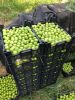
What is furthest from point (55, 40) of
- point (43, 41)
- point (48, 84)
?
point (48, 84)

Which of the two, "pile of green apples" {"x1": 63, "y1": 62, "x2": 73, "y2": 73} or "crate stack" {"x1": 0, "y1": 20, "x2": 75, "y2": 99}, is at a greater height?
"crate stack" {"x1": 0, "y1": 20, "x2": 75, "y2": 99}

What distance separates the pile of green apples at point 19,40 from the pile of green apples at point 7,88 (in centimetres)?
92

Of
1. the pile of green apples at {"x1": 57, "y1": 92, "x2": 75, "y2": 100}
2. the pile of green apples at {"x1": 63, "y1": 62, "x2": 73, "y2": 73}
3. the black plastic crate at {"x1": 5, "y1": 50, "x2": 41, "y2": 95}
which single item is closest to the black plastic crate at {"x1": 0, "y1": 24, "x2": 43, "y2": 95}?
the black plastic crate at {"x1": 5, "y1": 50, "x2": 41, "y2": 95}

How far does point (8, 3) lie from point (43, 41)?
332 centimetres

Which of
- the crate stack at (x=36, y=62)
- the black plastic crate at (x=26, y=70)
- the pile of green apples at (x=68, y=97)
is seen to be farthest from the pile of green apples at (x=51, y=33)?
the pile of green apples at (x=68, y=97)

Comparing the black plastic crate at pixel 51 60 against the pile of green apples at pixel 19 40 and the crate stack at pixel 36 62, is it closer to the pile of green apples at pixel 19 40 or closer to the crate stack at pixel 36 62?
the crate stack at pixel 36 62

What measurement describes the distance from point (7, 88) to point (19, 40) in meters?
1.01

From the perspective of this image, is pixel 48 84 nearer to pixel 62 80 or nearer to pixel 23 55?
pixel 62 80

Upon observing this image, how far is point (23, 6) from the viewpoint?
6090 mm

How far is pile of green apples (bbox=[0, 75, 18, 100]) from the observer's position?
371cm

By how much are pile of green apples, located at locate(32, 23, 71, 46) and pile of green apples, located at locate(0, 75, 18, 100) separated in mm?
1057

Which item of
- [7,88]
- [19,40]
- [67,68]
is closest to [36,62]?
[19,40]

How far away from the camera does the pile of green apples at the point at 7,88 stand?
371cm

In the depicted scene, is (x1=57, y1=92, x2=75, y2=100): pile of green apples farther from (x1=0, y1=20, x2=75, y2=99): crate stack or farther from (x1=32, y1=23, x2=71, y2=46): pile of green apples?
(x1=32, y1=23, x2=71, y2=46): pile of green apples
